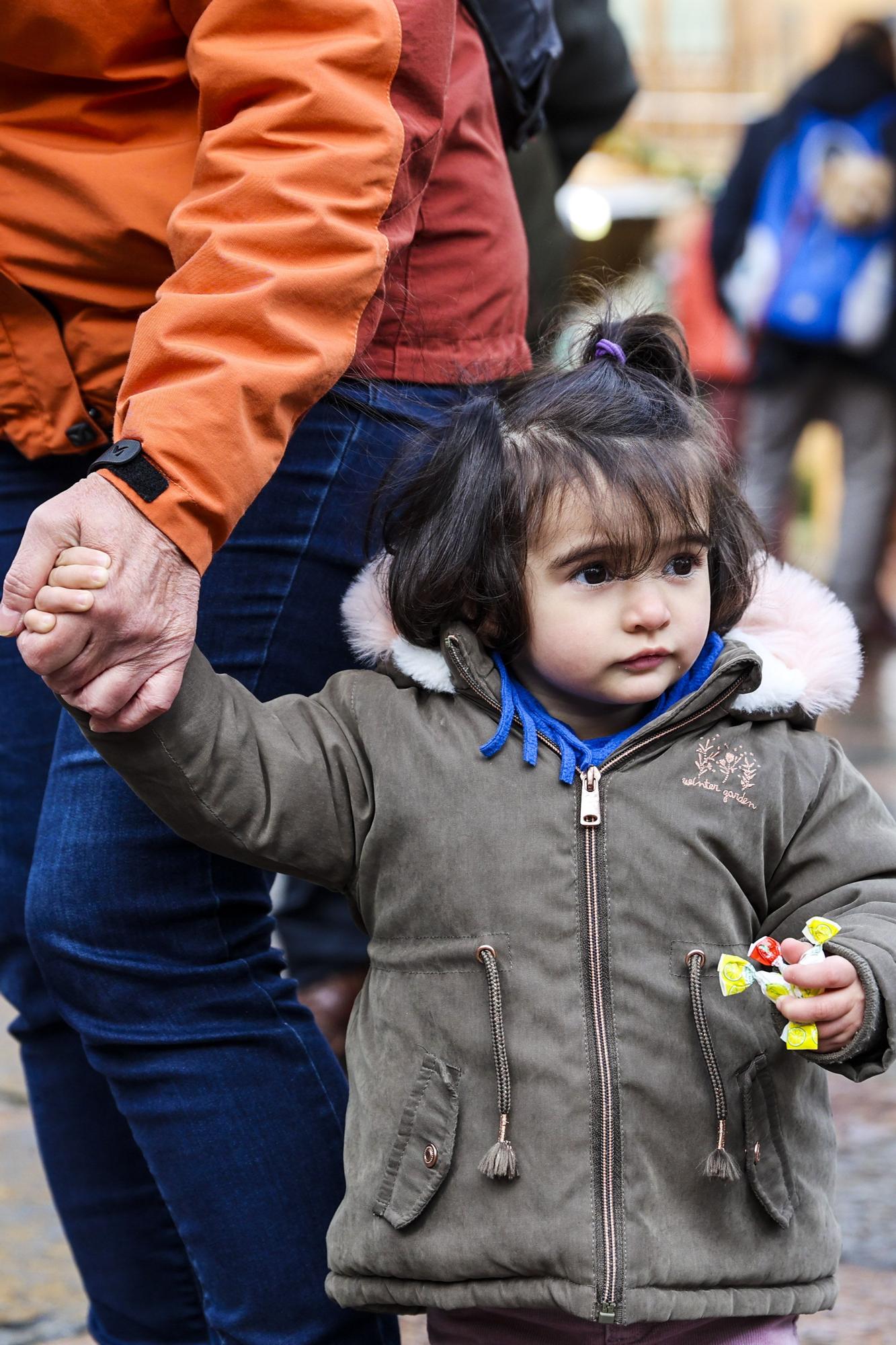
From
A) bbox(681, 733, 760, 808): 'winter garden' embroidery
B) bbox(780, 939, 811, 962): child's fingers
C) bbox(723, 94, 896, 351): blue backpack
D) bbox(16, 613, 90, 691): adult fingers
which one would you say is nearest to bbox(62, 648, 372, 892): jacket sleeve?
bbox(16, 613, 90, 691): adult fingers

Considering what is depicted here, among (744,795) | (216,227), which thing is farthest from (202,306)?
(744,795)

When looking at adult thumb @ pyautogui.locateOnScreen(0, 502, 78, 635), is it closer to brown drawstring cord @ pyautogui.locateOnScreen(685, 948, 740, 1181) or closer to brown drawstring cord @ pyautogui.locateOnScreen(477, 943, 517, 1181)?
brown drawstring cord @ pyautogui.locateOnScreen(477, 943, 517, 1181)

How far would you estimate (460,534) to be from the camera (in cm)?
179

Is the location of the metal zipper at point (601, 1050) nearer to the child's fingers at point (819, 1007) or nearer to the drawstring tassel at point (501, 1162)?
the drawstring tassel at point (501, 1162)

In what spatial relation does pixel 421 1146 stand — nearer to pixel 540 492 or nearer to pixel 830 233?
pixel 540 492

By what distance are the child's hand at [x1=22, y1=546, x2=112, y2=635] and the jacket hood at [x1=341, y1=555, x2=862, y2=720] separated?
1.38 ft

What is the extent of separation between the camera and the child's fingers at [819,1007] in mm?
1548

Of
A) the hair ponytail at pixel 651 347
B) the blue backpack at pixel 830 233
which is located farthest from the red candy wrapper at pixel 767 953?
the blue backpack at pixel 830 233

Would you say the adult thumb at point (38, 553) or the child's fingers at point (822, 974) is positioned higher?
the adult thumb at point (38, 553)

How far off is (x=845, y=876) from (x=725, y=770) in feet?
0.49

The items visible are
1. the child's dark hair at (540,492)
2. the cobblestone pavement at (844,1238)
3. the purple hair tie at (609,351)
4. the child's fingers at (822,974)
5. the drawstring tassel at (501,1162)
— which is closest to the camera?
the child's fingers at (822,974)

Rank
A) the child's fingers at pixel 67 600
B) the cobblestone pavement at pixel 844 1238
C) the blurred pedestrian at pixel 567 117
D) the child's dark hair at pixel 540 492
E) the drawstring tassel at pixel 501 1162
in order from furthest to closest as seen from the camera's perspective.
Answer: the blurred pedestrian at pixel 567 117
the cobblestone pavement at pixel 844 1238
the child's dark hair at pixel 540 492
the drawstring tassel at pixel 501 1162
the child's fingers at pixel 67 600

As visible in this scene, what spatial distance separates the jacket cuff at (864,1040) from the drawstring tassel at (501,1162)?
11.3 inches

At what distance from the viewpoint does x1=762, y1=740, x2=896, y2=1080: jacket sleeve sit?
5.30 ft
